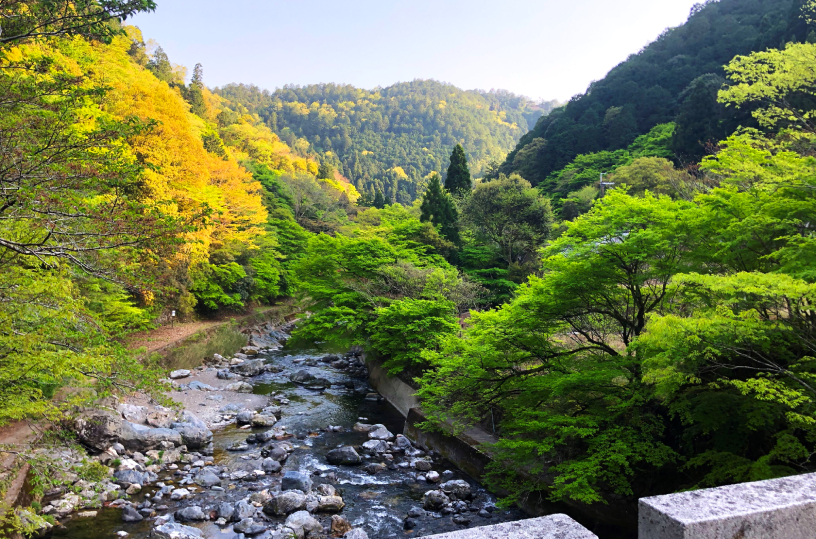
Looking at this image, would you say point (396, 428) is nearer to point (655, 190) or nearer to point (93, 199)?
point (93, 199)

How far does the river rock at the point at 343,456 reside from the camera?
38.4 feet

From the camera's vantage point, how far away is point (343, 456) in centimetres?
1179

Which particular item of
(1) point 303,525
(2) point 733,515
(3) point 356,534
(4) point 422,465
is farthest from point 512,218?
(2) point 733,515

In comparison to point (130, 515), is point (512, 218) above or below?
above

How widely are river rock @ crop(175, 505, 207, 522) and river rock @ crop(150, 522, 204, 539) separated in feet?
1.37

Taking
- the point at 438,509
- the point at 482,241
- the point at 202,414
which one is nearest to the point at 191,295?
the point at 202,414

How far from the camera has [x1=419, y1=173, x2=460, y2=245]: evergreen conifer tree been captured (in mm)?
28070

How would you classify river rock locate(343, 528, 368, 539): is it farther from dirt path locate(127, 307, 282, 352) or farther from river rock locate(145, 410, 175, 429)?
dirt path locate(127, 307, 282, 352)

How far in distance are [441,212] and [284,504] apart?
75.2ft

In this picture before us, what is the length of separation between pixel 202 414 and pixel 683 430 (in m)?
13.2

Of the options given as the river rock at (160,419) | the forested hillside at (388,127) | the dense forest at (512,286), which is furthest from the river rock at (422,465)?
the forested hillside at (388,127)

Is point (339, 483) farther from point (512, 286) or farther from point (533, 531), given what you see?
point (512, 286)

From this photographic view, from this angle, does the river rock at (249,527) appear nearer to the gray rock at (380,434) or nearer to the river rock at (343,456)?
the river rock at (343,456)

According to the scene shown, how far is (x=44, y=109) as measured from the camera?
5.14 metres
